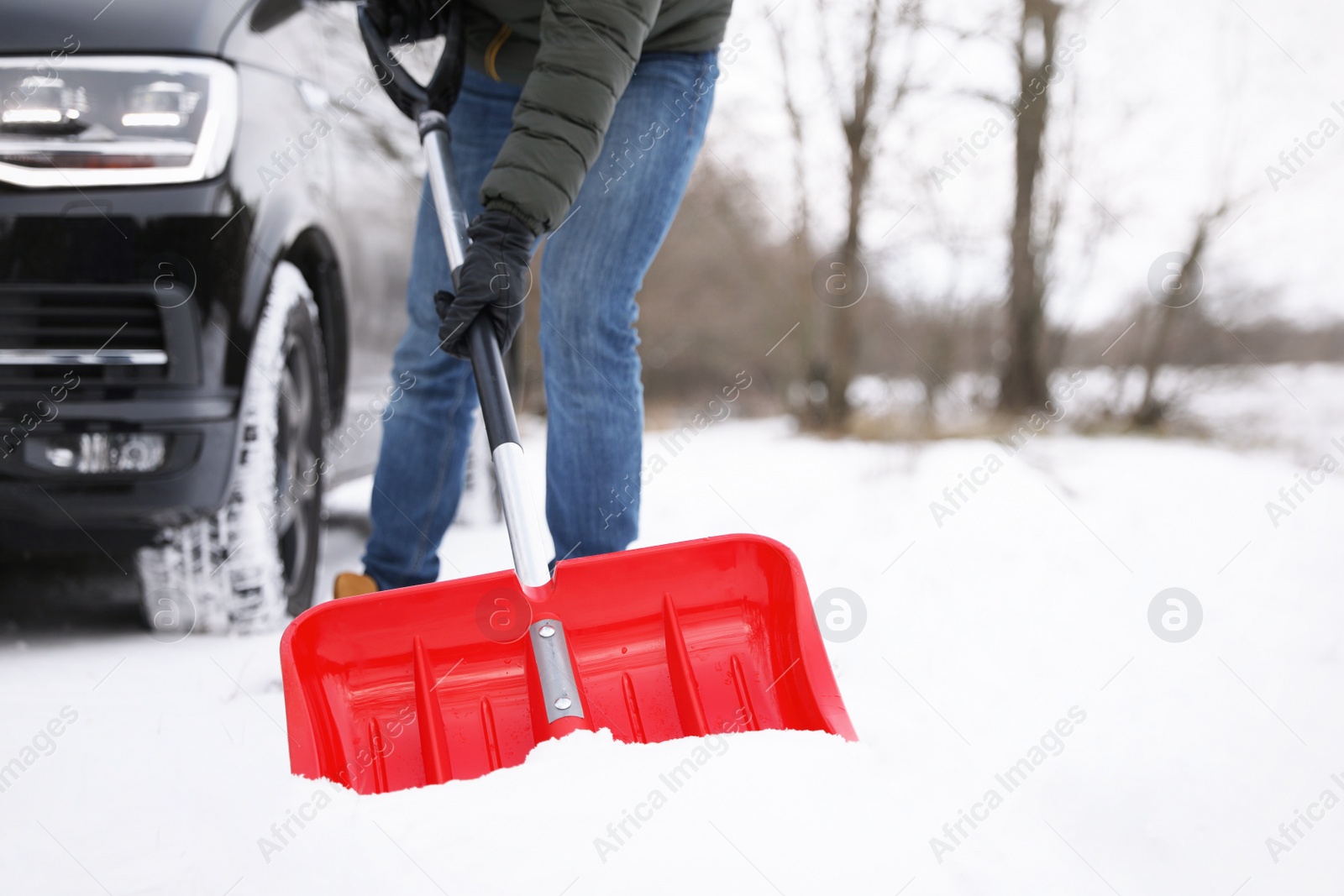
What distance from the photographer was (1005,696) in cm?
158

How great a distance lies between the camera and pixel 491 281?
4.21 ft

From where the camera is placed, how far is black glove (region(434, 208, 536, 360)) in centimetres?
129

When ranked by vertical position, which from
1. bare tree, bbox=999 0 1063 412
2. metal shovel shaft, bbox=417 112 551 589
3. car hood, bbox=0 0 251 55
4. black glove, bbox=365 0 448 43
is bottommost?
bare tree, bbox=999 0 1063 412

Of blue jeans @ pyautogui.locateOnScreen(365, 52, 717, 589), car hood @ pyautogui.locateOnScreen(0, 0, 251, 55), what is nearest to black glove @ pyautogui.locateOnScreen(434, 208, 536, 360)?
blue jeans @ pyautogui.locateOnScreen(365, 52, 717, 589)

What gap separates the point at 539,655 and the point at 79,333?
1.06 meters

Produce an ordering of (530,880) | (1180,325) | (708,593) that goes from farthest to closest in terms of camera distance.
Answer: (1180,325) → (708,593) → (530,880)

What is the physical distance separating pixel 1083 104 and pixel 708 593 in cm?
805

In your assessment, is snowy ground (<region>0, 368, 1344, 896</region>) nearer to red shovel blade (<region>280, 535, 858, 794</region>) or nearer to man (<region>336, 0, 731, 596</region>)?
red shovel blade (<region>280, 535, 858, 794</region>)

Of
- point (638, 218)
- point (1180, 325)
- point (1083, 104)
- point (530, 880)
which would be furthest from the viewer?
point (1180, 325)

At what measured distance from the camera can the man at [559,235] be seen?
1310mm

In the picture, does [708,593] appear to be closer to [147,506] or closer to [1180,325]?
[147,506]

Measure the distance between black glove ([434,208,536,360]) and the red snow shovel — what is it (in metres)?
0.03

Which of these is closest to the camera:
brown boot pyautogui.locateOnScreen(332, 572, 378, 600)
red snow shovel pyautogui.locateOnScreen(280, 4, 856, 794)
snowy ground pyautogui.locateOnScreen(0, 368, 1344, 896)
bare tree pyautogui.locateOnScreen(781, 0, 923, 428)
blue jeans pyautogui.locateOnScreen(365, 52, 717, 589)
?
snowy ground pyautogui.locateOnScreen(0, 368, 1344, 896)

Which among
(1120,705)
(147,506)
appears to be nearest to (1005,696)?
(1120,705)
